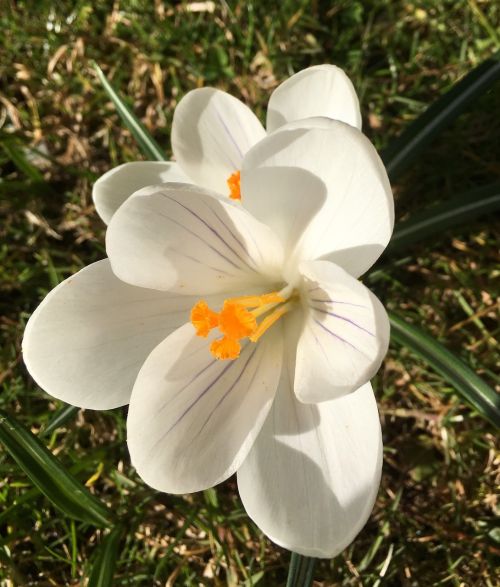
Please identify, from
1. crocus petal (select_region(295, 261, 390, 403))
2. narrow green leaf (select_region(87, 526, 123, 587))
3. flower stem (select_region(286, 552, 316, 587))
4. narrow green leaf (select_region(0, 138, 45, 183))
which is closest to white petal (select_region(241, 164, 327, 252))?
crocus petal (select_region(295, 261, 390, 403))

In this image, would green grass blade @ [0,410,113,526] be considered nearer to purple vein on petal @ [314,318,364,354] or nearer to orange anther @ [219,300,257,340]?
orange anther @ [219,300,257,340]

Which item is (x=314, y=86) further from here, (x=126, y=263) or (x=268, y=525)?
(x=268, y=525)

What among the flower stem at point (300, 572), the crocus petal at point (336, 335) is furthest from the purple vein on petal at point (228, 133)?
the flower stem at point (300, 572)

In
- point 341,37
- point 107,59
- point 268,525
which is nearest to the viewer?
point 268,525

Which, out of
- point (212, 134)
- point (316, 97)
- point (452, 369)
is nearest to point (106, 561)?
point (452, 369)

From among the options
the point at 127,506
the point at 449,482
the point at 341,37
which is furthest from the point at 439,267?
the point at 127,506
